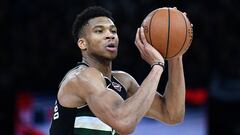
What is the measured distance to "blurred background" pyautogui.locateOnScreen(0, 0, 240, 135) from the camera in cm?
901

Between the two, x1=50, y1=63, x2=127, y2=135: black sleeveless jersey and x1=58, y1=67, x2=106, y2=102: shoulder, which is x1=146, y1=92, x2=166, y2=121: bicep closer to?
x1=50, y1=63, x2=127, y2=135: black sleeveless jersey

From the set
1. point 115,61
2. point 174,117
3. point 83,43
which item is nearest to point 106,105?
point 83,43

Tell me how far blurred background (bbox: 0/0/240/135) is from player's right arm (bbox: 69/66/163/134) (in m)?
4.68

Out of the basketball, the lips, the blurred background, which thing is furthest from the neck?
the blurred background

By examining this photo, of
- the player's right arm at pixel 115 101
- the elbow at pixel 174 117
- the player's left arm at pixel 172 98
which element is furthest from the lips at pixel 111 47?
the elbow at pixel 174 117

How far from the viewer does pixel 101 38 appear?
14.8 ft

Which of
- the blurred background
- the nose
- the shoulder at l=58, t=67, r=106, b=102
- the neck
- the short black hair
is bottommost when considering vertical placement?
the blurred background

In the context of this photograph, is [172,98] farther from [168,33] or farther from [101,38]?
[101,38]

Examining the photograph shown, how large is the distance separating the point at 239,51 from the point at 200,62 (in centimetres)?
61

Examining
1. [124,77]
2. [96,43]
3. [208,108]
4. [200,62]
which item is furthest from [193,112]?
[96,43]

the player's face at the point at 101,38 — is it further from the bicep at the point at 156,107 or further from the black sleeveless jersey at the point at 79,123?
the bicep at the point at 156,107

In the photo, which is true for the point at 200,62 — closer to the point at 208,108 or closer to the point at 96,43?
the point at 208,108

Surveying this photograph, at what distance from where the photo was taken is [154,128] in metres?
8.95

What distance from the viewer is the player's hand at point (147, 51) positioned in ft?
14.4
